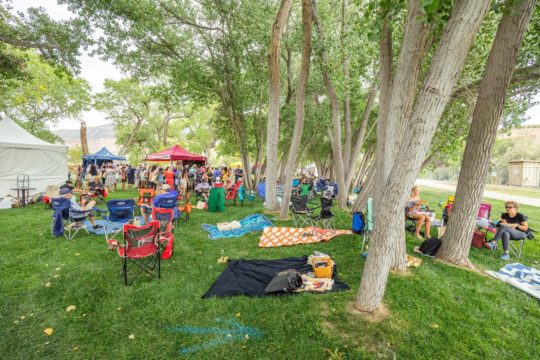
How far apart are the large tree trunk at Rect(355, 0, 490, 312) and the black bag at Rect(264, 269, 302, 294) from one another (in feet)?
3.21

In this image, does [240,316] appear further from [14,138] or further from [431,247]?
[14,138]

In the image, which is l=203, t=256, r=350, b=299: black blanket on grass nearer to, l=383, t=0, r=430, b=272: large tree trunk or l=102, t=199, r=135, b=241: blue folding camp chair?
l=383, t=0, r=430, b=272: large tree trunk

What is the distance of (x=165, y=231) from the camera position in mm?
5508

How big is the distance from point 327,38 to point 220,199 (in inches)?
275

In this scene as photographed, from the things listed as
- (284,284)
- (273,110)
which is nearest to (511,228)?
(284,284)

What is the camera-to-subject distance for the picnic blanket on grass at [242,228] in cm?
695

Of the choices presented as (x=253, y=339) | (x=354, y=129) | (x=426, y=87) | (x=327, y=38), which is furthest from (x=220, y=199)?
(x=354, y=129)

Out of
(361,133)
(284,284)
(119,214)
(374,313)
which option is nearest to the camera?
(374,313)

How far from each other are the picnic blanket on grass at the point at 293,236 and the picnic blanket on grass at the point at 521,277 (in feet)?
10.5

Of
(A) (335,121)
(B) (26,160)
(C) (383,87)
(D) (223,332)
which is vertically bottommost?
(D) (223,332)

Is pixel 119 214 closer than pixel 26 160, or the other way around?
pixel 119 214

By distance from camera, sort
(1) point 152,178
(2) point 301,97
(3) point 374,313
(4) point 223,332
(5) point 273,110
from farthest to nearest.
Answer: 1. (1) point 152,178
2. (5) point 273,110
3. (2) point 301,97
4. (3) point 374,313
5. (4) point 223,332

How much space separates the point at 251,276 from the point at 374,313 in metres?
Answer: 2.05

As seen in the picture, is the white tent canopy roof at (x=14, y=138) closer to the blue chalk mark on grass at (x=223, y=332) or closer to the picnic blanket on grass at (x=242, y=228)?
the picnic blanket on grass at (x=242, y=228)
